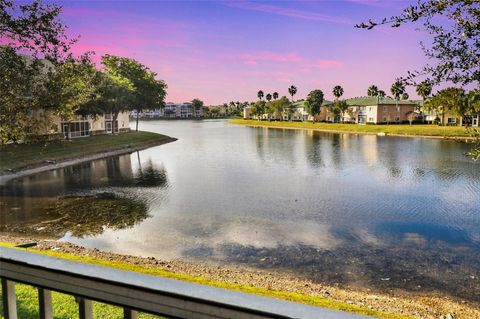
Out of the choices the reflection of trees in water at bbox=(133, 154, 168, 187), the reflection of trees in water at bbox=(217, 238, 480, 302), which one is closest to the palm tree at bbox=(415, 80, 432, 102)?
the reflection of trees in water at bbox=(217, 238, 480, 302)

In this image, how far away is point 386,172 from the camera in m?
41.8

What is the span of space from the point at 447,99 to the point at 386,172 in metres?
36.9

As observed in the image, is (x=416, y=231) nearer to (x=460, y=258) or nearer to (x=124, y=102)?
(x=460, y=258)

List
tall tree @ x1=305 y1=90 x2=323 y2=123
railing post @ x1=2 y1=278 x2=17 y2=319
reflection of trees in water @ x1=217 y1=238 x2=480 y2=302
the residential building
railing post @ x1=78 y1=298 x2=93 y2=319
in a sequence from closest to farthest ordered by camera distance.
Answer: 1. railing post @ x1=78 y1=298 x2=93 y2=319
2. railing post @ x1=2 y1=278 x2=17 y2=319
3. reflection of trees in water @ x1=217 y1=238 x2=480 y2=302
4. the residential building
5. tall tree @ x1=305 y1=90 x2=323 y2=123

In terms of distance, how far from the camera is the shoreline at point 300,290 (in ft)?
39.6

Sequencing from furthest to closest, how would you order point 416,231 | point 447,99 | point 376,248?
point 416,231, point 376,248, point 447,99

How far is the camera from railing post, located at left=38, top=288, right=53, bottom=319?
2.77 metres

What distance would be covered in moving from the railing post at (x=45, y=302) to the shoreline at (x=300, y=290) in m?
9.71

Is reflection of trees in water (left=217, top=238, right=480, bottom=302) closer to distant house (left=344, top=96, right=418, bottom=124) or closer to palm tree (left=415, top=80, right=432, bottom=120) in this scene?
palm tree (left=415, top=80, right=432, bottom=120)

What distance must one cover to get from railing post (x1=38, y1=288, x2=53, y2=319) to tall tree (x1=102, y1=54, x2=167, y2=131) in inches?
3666

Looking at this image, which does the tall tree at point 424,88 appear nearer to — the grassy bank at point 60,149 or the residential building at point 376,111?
the grassy bank at point 60,149

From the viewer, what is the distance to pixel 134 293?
2324mm

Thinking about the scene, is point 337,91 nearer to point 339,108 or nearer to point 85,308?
point 339,108

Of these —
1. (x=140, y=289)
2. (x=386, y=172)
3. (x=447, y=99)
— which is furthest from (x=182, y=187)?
(x=140, y=289)
